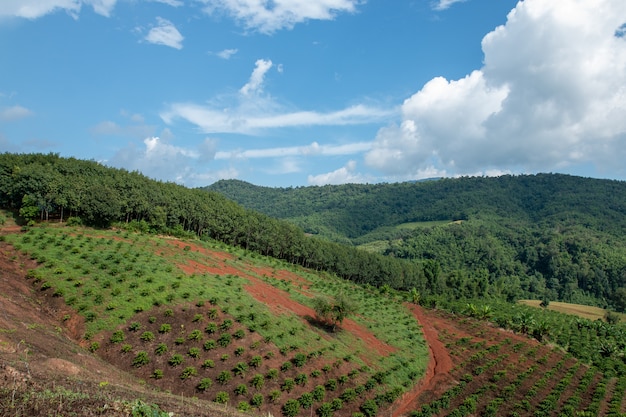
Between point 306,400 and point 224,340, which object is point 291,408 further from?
point 224,340

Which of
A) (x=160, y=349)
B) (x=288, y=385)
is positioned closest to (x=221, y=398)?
(x=288, y=385)

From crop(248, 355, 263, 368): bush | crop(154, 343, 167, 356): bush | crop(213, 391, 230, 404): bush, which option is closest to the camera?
crop(213, 391, 230, 404): bush

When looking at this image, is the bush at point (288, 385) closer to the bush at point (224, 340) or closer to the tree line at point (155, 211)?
the bush at point (224, 340)

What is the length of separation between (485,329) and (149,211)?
206 feet

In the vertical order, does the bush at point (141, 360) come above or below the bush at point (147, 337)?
below

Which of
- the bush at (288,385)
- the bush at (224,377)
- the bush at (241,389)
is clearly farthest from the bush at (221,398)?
the bush at (288,385)

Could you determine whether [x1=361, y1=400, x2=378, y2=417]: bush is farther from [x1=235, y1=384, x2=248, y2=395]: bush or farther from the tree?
the tree

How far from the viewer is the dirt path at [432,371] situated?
35.2 m

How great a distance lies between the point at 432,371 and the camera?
144 feet

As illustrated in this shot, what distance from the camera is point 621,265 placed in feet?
537

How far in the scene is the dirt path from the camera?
35219 millimetres

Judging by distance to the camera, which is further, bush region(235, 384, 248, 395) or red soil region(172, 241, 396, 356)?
red soil region(172, 241, 396, 356)

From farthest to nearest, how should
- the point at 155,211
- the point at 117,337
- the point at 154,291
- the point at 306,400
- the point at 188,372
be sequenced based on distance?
the point at 155,211, the point at 154,291, the point at 306,400, the point at 117,337, the point at 188,372

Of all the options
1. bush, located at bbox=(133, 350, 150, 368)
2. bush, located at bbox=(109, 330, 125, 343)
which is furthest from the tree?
bush, located at bbox=(109, 330, 125, 343)
